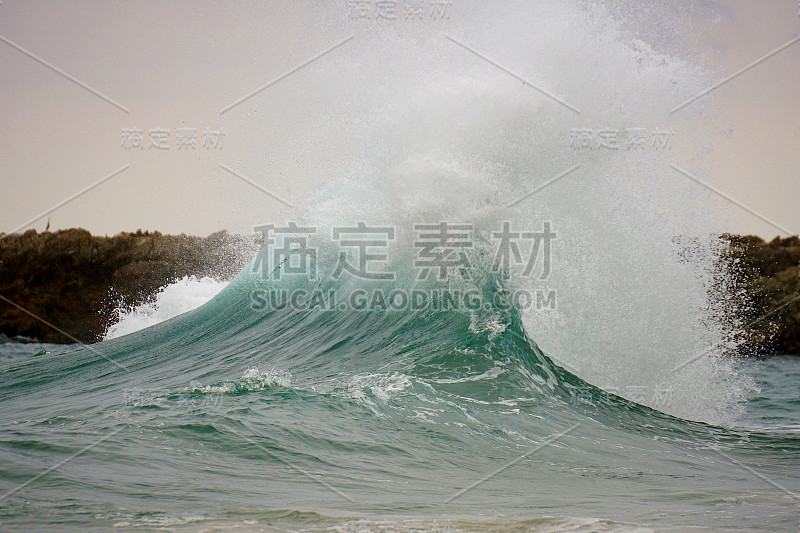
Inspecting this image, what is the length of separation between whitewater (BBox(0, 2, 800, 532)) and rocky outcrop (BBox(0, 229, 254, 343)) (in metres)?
11.0

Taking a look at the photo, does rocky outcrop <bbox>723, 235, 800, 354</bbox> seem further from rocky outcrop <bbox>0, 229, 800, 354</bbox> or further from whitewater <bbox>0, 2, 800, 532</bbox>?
whitewater <bbox>0, 2, 800, 532</bbox>

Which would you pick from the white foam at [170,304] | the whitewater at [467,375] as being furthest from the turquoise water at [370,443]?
the white foam at [170,304]

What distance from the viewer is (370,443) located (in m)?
5.41

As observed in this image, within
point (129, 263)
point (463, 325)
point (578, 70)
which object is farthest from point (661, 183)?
point (129, 263)

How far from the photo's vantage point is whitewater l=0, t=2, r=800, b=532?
4.12 meters

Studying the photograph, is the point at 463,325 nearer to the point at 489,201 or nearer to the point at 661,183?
the point at 489,201

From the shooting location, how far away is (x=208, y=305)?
11891mm

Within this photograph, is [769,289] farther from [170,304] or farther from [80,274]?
[80,274]

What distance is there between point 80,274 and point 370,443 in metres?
20.8

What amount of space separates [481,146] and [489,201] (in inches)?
31.9

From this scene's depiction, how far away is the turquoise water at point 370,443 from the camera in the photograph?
383cm

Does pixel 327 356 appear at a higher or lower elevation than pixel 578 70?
lower

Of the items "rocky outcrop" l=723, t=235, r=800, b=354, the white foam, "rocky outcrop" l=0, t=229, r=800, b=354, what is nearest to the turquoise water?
the white foam

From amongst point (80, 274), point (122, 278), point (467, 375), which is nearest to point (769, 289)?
point (467, 375)
